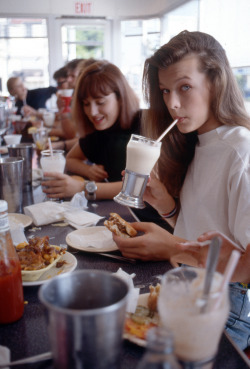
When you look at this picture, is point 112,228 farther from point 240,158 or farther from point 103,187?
point 103,187

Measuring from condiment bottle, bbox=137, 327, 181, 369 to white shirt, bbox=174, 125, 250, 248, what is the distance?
1.00 metres

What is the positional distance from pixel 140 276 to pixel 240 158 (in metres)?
0.68

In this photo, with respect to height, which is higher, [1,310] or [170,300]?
[170,300]

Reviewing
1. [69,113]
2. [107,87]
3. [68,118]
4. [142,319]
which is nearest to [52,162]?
[107,87]

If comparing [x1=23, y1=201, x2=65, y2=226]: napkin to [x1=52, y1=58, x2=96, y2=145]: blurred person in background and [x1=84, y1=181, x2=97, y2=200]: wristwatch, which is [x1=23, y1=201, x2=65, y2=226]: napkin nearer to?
[x1=84, y1=181, x2=97, y2=200]: wristwatch

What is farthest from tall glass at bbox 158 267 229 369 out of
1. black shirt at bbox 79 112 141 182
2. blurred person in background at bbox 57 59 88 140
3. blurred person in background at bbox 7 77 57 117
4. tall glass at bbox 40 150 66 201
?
blurred person in background at bbox 7 77 57 117

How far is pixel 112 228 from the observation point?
1443 mm

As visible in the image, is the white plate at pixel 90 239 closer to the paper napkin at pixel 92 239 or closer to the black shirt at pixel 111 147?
the paper napkin at pixel 92 239

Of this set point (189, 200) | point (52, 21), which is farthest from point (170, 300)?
point (52, 21)

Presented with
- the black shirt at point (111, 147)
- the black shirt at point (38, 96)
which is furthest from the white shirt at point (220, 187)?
the black shirt at point (38, 96)

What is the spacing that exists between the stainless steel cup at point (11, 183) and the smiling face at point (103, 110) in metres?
1.01

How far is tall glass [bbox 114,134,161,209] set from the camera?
5.24 ft

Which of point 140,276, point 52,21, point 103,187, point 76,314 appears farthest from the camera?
point 52,21

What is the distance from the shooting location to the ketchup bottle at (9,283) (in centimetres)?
94
